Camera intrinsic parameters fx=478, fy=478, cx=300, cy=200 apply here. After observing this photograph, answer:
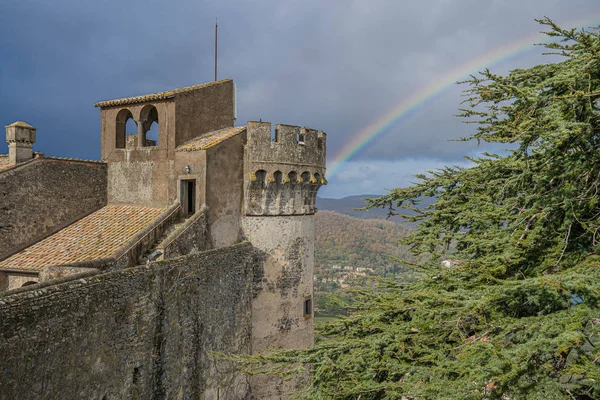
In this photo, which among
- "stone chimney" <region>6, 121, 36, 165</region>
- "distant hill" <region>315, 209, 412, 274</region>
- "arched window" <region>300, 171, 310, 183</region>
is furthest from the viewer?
"distant hill" <region>315, 209, 412, 274</region>

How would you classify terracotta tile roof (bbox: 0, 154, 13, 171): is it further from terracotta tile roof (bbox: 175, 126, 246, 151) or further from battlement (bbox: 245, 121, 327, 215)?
battlement (bbox: 245, 121, 327, 215)

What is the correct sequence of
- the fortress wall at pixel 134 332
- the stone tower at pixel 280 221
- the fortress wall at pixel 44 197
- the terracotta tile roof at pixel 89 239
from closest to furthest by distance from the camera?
the fortress wall at pixel 134 332 < the terracotta tile roof at pixel 89 239 < the fortress wall at pixel 44 197 < the stone tower at pixel 280 221

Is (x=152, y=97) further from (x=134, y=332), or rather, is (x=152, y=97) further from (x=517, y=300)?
(x=517, y=300)

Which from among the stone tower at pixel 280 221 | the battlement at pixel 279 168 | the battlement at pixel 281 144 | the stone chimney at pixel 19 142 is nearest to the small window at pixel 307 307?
the stone tower at pixel 280 221

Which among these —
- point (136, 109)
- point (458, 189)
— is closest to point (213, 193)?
point (136, 109)

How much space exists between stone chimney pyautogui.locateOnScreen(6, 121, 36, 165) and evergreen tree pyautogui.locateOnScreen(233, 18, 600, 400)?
11.6 metres

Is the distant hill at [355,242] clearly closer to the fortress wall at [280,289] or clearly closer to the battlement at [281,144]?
the fortress wall at [280,289]

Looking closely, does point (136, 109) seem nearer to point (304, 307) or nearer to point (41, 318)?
point (304, 307)

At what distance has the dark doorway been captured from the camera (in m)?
13.9

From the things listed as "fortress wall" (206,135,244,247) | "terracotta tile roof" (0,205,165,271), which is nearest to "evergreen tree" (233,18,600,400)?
"fortress wall" (206,135,244,247)

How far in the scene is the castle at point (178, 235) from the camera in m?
9.34

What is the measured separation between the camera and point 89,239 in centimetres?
1332

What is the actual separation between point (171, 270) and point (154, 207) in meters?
5.03

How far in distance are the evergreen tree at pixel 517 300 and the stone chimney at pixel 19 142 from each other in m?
11.6
